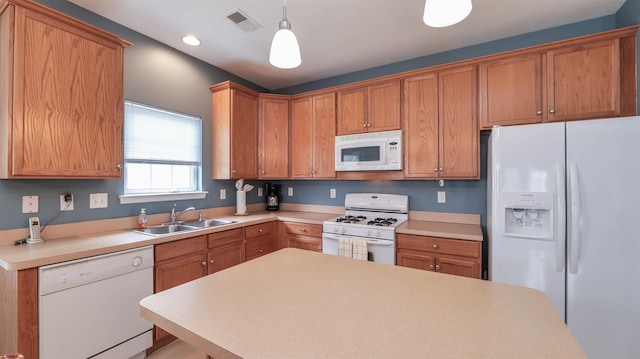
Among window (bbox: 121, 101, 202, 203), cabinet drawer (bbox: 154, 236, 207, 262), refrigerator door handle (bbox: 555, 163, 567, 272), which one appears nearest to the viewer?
refrigerator door handle (bbox: 555, 163, 567, 272)

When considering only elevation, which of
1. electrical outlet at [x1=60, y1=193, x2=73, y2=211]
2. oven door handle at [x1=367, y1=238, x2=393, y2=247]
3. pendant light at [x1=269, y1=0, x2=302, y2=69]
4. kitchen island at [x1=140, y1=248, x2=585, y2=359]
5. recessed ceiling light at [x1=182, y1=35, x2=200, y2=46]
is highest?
recessed ceiling light at [x1=182, y1=35, x2=200, y2=46]

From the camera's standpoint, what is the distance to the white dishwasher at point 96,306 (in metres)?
1.51

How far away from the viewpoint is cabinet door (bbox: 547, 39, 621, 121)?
1943 millimetres

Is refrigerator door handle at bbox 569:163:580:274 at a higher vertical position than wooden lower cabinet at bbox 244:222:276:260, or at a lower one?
higher

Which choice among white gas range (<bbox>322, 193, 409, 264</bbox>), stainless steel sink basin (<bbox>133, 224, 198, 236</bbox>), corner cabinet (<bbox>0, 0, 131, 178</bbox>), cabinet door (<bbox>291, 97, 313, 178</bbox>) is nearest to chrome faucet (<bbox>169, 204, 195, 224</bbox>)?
stainless steel sink basin (<bbox>133, 224, 198, 236</bbox>)

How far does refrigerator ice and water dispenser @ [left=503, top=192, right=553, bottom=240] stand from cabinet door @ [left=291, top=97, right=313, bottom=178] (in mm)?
2020

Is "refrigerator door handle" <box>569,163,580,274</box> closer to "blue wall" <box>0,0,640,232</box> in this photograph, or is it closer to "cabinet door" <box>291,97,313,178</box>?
"blue wall" <box>0,0,640,232</box>

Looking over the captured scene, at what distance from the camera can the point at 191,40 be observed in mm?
2525

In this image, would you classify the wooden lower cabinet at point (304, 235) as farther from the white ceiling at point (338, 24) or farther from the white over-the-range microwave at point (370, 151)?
the white ceiling at point (338, 24)

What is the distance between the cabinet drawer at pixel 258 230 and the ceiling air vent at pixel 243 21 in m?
1.87

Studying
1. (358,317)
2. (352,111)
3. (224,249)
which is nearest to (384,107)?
(352,111)

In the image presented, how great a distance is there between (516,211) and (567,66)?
4.05 ft

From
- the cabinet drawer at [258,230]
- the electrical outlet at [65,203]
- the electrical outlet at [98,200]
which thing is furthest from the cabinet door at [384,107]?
the electrical outlet at [65,203]

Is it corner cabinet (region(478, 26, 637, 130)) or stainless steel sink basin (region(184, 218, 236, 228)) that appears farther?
stainless steel sink basin (region(184, 218, 236, 228))
